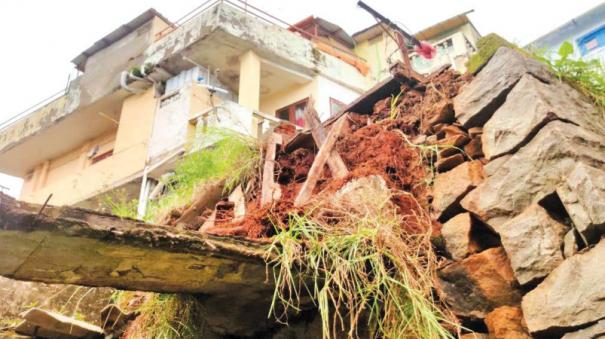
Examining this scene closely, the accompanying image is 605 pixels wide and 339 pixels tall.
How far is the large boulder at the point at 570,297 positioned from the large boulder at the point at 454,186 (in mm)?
857

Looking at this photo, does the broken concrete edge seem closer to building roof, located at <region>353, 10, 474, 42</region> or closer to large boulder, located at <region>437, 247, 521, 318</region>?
large boulder, located at <region>437, 247, 521, 318</region>

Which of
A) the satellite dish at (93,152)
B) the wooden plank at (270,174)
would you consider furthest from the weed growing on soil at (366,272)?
the satellite dish at (93,152)

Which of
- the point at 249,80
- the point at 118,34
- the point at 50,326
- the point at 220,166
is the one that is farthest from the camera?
the point at 118,34

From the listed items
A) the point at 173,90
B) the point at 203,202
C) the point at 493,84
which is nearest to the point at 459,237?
the point at 493,84

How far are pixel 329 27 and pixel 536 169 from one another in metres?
15.4

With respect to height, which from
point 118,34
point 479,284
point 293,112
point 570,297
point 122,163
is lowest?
point 570,297

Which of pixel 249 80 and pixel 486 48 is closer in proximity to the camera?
pixel 486 48

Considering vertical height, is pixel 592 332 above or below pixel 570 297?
below

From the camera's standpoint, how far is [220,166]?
5160 millimetres

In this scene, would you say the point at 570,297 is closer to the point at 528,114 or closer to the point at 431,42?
the point at 528,114

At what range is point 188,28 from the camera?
1312 cm

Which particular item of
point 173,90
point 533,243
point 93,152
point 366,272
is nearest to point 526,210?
point 533,243

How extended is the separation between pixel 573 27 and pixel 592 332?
961 cm

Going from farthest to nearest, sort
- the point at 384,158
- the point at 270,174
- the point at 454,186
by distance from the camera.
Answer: the point at 270,174, the point at 384,158, the point at 454,186
